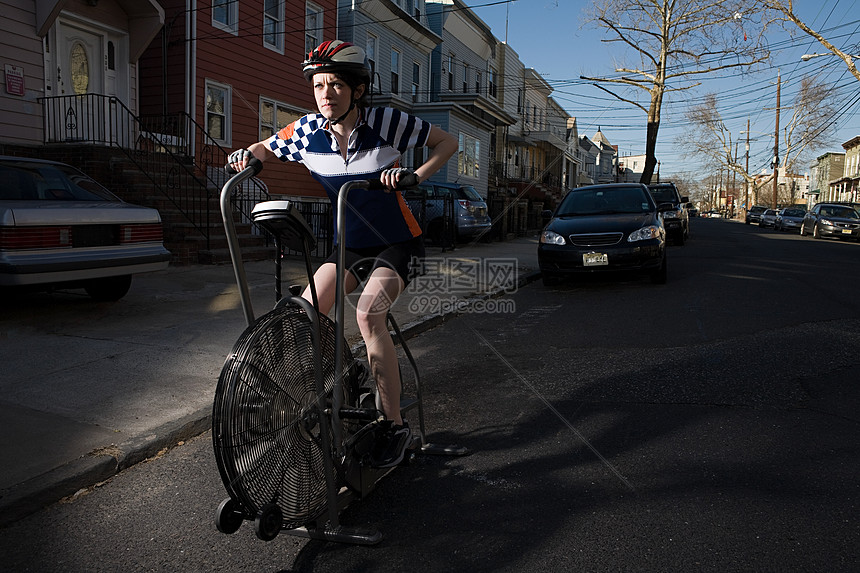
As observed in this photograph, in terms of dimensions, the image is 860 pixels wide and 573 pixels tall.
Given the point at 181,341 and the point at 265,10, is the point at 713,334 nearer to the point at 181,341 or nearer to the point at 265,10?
the point at 181,341

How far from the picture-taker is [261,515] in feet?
7.43

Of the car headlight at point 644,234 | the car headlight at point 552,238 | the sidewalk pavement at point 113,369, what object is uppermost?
the car headlight at point 644,234

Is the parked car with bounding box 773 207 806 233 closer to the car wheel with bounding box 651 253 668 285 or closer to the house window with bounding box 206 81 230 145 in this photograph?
the car wheel with bounding box 651 253 668 285

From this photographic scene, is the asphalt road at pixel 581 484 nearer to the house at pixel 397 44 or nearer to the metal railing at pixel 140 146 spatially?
the metal railing at pixel 140 146

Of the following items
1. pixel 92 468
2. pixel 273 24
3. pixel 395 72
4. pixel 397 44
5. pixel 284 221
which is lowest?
pixel 92 468

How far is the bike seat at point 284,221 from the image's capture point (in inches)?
95.3

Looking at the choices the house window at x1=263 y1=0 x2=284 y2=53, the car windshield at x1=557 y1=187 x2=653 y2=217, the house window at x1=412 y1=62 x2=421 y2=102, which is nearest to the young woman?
the car windshield at x1=557 y1=187 x2=653 y2=217

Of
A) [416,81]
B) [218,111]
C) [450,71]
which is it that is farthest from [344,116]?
[450,71]

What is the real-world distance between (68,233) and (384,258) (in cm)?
468

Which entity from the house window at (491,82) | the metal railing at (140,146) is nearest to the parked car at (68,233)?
the metal railing at (140,146)

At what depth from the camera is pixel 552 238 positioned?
1035cm

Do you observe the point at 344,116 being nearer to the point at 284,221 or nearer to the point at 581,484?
the point at 284,221

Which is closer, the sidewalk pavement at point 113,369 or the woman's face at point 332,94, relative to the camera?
the woman's face at point 332,94

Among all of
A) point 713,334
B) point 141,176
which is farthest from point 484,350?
point 141,176
